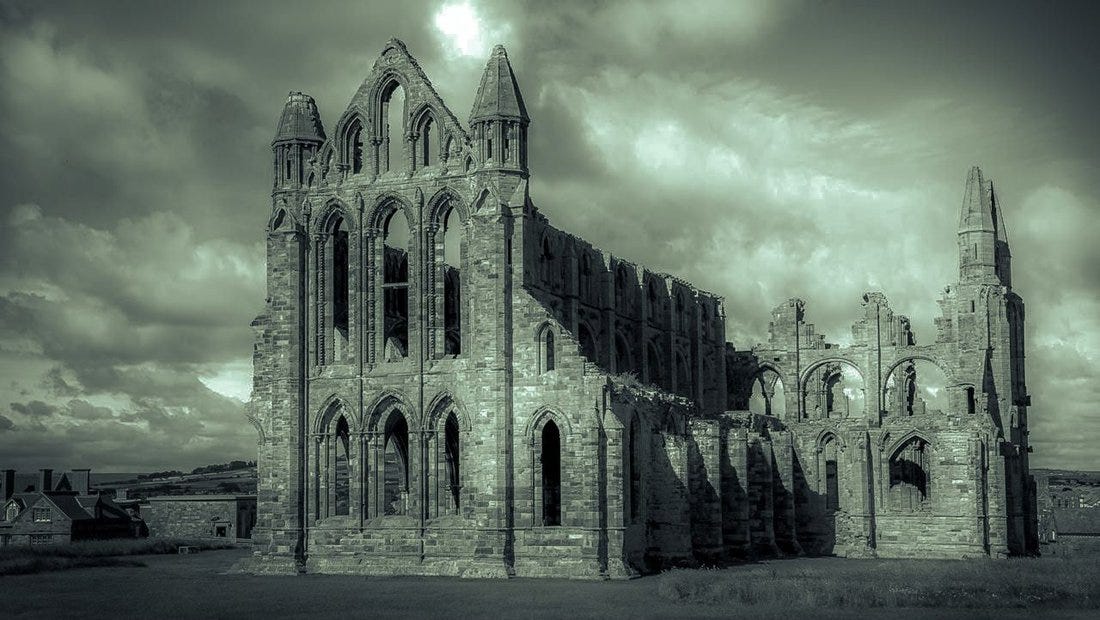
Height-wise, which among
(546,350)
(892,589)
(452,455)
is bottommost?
(892,589)

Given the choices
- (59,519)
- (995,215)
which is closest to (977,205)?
(995,215)

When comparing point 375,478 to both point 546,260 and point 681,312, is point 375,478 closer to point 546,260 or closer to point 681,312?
point 546,260

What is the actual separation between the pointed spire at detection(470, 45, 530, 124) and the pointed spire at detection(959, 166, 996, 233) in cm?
2587

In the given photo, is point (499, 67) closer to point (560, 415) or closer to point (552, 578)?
point (560, 415)

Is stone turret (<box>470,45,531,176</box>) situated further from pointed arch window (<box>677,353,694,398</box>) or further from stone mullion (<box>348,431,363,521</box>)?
pointed arch window (<box>677,353,694,398</box>)

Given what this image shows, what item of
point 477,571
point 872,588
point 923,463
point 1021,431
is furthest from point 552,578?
point 1021,431

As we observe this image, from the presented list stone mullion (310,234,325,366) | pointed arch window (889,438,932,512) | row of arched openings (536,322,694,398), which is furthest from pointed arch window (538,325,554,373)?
pointed arch window (889,438,932,512)

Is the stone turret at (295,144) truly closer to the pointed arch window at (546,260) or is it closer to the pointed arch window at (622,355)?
the pointed arch window at (546,260)

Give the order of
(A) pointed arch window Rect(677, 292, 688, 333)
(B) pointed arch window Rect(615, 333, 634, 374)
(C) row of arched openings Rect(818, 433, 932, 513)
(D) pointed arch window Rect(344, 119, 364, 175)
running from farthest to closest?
(A) pointed arch window Rect(677, 292, 688, 333) < (C) row of arched openings Rect(818, 433, 932, 513) < (B) pointed arch window Rect(615, 333, 634, 374) < (D) pointed arch window Rect(344, 119, 364, 175)

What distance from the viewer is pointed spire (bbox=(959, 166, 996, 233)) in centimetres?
6084

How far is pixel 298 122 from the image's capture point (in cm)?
4644

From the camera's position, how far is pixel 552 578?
39.8m

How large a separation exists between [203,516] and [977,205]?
45.7m

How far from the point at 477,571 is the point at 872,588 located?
1263 centimetres
